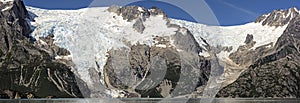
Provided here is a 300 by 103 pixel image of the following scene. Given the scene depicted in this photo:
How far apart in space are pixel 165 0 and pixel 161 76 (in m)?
7.19

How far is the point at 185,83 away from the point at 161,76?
15.1 feet

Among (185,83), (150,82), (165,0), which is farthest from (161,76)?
(150,82)

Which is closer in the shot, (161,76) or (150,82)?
(161,76)

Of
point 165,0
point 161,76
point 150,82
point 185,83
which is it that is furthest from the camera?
point 150,82

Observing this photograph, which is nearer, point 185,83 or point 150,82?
point 185,83

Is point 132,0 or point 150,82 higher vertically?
point 132,0

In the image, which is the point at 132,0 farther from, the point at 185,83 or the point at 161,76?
the point at 185,83

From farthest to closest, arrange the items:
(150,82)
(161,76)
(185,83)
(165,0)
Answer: (150,82) < (185,83) < (161,76) < (165,0)

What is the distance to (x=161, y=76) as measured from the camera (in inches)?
1298

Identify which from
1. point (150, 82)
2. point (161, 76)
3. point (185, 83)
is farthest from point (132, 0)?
point (150, 82)

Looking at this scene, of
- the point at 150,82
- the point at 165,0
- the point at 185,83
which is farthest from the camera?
the point at 150,82

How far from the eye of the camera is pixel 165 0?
2720 centimetres

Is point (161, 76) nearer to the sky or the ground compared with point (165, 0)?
nearer to the ground

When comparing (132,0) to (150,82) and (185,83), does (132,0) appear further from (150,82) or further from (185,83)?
(150,82)
